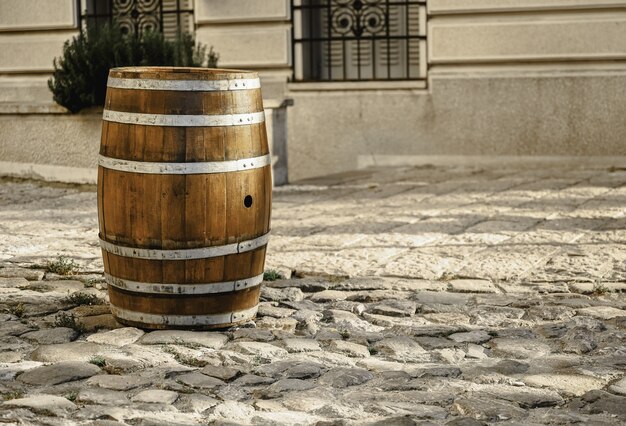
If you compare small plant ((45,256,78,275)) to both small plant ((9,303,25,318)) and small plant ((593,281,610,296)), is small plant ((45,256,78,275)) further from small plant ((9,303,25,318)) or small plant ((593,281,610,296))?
small plant ((593,281,610,296))

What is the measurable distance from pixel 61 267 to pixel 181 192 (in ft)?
5.30

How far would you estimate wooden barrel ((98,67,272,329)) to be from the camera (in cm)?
473

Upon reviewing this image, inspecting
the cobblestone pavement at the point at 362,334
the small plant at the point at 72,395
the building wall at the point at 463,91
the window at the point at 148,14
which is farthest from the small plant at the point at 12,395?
the window at the point at 148,14

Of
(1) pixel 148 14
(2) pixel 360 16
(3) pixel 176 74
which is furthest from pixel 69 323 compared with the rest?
(1) pixel 148 14

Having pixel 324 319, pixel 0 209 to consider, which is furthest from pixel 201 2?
pixel 324 319

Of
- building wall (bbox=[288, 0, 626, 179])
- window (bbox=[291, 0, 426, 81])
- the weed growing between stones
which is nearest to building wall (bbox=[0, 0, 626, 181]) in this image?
building wall (bbox=[288, 0, 626, 179])

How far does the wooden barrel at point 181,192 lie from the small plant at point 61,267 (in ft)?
3.86

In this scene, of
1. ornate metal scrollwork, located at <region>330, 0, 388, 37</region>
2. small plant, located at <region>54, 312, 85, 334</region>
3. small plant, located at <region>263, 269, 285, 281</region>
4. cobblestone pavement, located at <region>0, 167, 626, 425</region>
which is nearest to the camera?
cobblestone pavement, located at <region>0, 167, 626, 425</region>

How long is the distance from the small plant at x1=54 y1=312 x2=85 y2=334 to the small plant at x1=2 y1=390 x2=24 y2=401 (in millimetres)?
873

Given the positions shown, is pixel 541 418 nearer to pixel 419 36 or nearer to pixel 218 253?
pixel 218 253

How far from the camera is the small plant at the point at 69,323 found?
489cm

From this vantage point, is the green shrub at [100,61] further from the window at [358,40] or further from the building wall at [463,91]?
the window at [358,40]

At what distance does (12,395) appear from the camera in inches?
156

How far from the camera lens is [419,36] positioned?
453 inches
